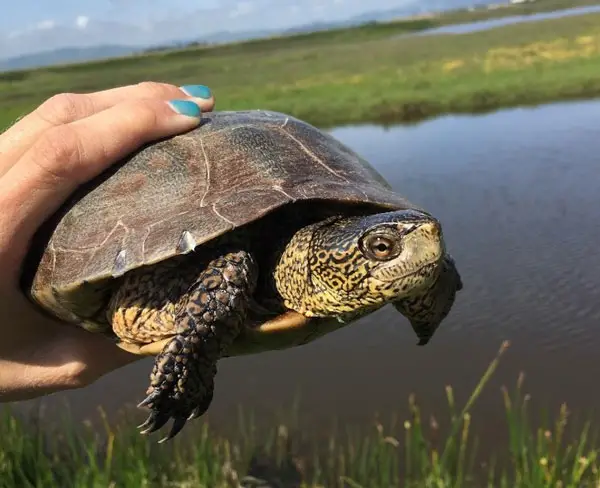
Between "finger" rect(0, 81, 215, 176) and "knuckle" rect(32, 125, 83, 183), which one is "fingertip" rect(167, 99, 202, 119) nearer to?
"finger" rect(0, 81, 215, 176)

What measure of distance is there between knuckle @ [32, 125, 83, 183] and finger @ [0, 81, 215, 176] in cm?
29

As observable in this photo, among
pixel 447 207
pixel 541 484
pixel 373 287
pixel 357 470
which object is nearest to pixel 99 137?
pixel 373 287

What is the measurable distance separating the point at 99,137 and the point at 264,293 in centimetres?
84

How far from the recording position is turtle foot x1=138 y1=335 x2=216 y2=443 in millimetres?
2021

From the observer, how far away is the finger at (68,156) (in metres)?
2.35

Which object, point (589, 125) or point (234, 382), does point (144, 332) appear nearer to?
point (234, 382)

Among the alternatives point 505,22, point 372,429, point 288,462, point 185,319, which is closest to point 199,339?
point 185,319

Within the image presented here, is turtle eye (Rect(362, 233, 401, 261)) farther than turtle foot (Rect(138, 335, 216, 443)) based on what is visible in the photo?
No

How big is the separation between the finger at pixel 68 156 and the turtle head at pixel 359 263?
2.46ft

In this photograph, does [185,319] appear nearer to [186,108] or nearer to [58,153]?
[58,153]

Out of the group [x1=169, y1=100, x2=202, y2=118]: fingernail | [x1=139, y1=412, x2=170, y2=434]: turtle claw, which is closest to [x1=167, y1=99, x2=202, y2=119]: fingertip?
[x1=169, y1=100, x2=202, y2=118]: fingernail

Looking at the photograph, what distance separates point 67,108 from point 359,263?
4.80 ft

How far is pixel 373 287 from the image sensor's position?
77.8 inches

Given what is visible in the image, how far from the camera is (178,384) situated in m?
2.04
